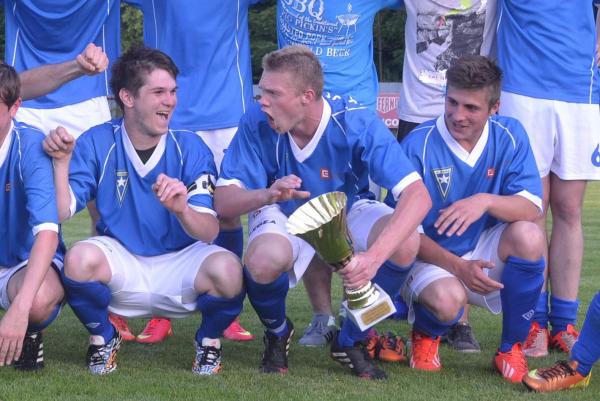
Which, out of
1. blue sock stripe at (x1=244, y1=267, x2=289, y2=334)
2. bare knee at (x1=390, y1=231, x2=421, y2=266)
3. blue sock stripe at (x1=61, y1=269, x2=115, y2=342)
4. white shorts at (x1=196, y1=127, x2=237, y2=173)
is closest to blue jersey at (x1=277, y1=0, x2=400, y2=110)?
white shorts at (x1=196, y1=127, x2=237, y2=173)

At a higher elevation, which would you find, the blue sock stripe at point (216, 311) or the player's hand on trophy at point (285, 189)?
the player's hand on trophy at point (285, 189)

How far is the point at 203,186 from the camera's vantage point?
4.81 metres

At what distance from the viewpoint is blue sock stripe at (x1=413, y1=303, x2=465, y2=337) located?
479 centimetres

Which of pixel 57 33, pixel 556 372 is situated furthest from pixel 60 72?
pixel 556 372

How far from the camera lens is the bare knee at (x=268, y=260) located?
4562 mm

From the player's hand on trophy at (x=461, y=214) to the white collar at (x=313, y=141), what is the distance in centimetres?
66

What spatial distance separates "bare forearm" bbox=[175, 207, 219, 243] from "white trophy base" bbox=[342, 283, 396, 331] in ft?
2.38

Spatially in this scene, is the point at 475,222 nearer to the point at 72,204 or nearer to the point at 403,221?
the point at 403,221

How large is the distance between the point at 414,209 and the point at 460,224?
349 mm

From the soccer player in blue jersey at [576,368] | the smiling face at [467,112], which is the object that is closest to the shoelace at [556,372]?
the soccer player in blue jersey at [576,368]

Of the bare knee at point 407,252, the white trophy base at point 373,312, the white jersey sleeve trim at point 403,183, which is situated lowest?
the white trophy base at point 373,312

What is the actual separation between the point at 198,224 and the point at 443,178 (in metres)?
1.20

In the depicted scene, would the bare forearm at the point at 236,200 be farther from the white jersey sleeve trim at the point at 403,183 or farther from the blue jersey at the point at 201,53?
the blue jersey at the point at 201,53

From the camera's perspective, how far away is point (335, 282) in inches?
294
